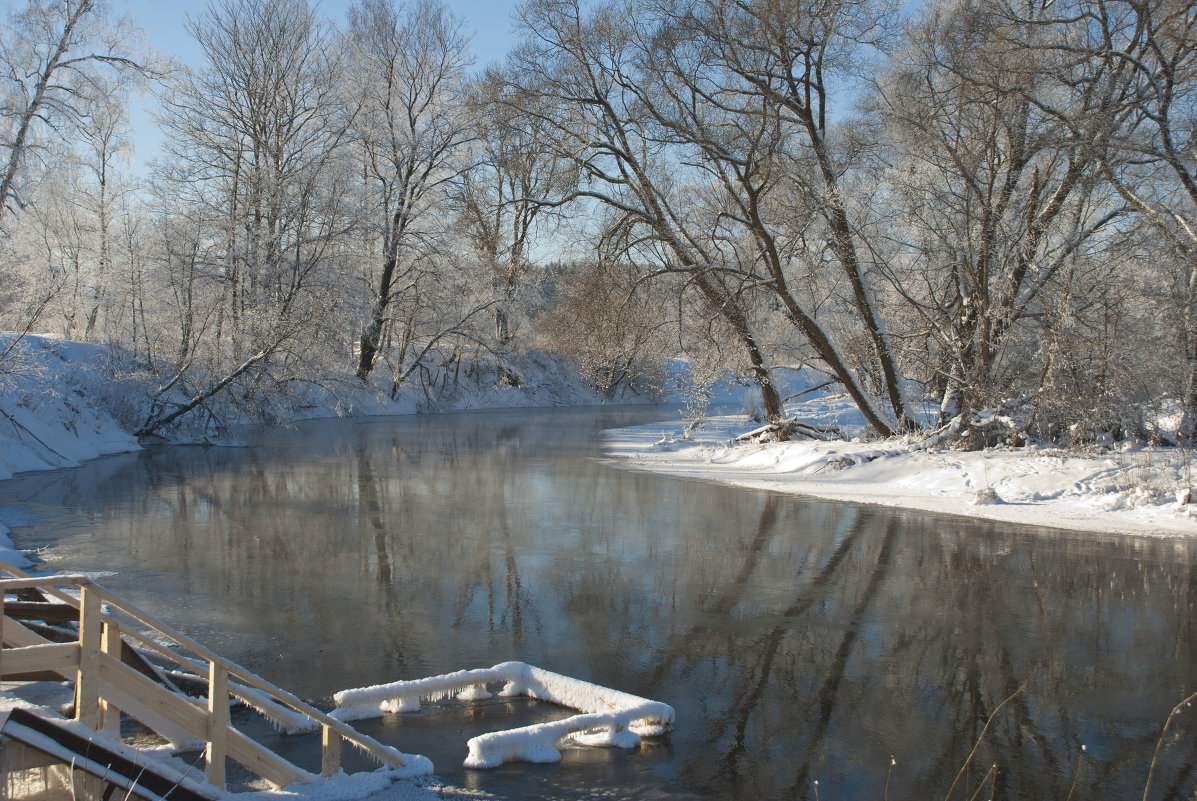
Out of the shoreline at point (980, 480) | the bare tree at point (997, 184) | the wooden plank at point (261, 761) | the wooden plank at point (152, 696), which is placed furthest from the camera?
the bare tree at point (997, 184)

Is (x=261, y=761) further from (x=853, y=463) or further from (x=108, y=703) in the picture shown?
(x=853, y=463)

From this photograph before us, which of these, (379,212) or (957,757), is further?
(379,212)

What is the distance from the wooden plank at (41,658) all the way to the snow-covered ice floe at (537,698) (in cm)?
189

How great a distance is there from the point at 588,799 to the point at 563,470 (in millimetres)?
14055

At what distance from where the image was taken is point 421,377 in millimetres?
39031

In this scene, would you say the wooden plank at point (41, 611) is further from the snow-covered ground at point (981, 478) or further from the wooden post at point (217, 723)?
the snow-covered ground at point (981, 478)

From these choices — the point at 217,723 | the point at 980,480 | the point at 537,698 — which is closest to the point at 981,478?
the point at 980,480

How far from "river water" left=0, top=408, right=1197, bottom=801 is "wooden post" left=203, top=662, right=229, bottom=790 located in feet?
3.46

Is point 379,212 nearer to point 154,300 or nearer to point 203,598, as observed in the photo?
point 154,300

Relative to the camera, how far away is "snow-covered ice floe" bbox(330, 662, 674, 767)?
5.16 meters

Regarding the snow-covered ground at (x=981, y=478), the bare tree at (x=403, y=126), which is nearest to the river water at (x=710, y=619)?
the snow-covered ground at (x=981, y=478)

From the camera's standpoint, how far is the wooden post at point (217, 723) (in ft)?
13.8

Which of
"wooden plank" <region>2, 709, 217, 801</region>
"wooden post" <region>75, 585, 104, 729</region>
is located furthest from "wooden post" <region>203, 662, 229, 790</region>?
"wooden post" <region>75, 585, 104, 729</region>

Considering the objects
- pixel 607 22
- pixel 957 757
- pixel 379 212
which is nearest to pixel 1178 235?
pixel 607 22
